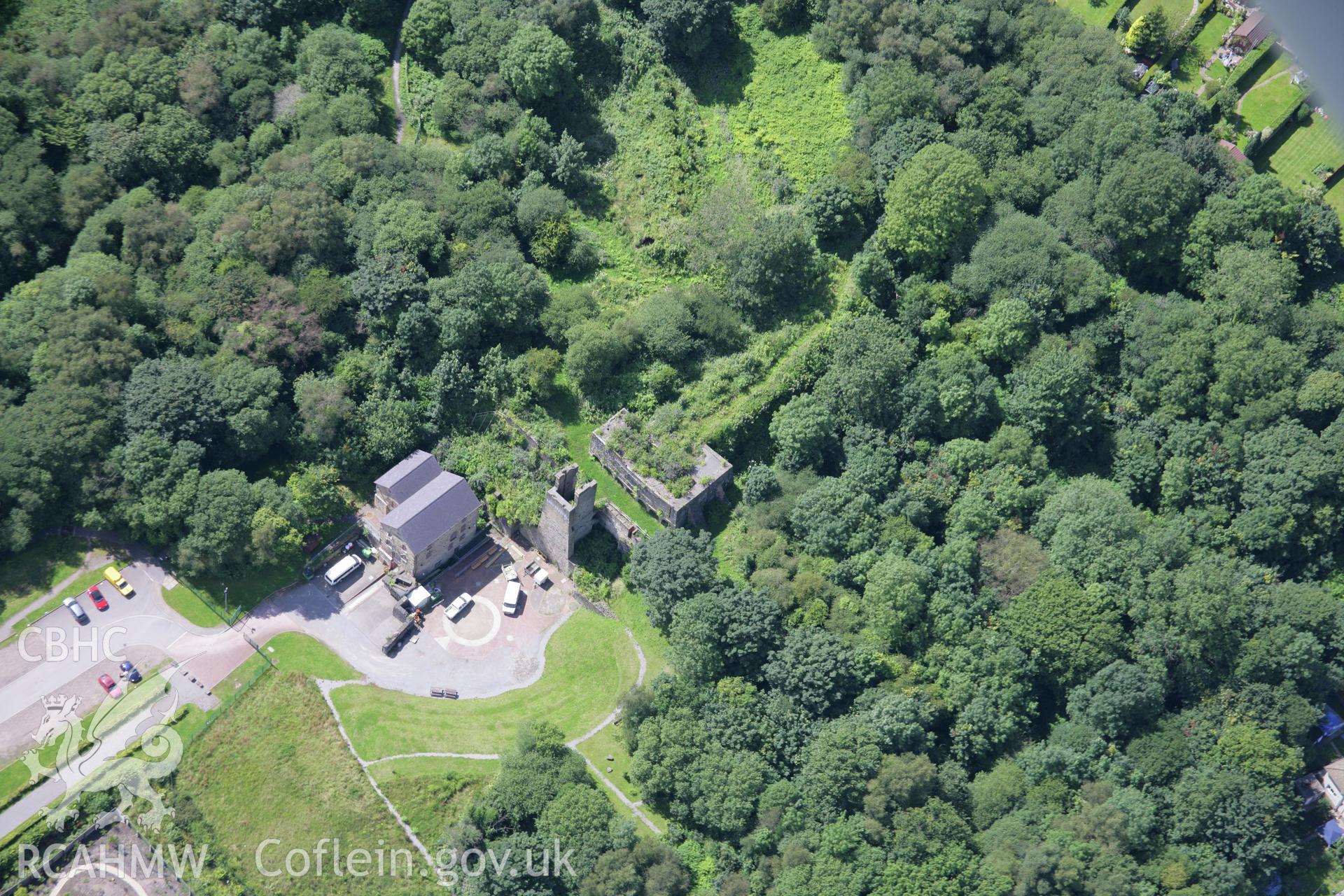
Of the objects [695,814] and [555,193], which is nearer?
[695,814]

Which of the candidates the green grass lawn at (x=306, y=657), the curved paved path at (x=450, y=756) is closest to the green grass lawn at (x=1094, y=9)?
the curved paved path at (x=450, y=756)

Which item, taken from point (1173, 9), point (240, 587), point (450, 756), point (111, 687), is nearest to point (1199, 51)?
point (1173, 9)

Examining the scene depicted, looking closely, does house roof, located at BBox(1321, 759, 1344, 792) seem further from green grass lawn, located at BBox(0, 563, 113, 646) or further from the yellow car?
green grass lawn, located at BBox(0, 563, 113, 646)

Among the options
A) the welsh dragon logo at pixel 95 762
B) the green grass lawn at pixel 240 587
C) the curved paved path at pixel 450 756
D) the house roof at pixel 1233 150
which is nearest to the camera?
the curved paved path at pixel 450 756

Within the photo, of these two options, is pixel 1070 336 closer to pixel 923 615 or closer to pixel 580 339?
pixel 923 615

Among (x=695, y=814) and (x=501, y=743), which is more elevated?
(x=695, y=814)

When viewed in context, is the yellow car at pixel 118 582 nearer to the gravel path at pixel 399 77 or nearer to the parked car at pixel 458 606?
the parked car at pixel 458 606

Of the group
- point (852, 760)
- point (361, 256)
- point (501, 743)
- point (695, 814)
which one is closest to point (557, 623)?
point (501, 743)
